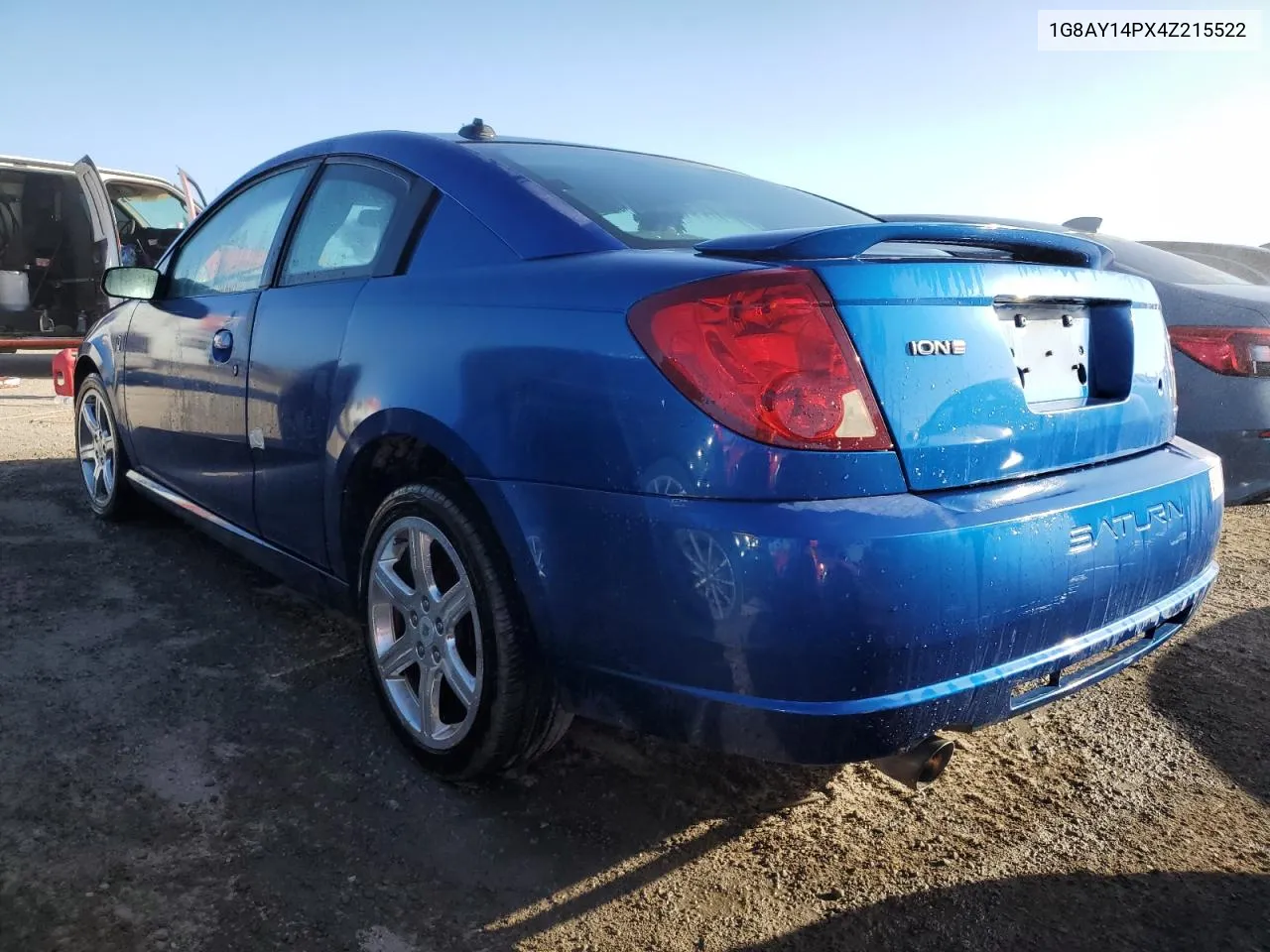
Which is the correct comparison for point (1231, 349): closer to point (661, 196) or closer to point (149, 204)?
point (661, 196)

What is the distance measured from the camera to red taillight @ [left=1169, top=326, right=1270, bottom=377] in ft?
11.7

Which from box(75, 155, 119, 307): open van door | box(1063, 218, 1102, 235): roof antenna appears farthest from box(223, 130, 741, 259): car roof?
box(75, 155, 119, 307): open van door

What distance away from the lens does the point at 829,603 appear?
156cm

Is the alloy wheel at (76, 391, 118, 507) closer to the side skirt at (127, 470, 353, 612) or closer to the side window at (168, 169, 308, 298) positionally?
the side skirt at (127, 470, 353, 612)

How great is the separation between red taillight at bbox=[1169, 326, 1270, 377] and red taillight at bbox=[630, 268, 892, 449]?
8.58 feet

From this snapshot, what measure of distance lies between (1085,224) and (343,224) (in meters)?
4.62

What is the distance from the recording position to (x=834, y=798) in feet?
7.41

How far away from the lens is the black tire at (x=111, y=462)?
4176mm

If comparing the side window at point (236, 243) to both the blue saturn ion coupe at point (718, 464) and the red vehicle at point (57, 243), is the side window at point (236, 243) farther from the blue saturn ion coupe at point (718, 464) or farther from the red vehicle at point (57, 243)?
the red vehicle at point (57, 243)

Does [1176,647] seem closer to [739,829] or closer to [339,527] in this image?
[739,829]

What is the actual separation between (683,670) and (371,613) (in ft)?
3.46

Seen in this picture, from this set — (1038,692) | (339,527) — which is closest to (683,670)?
(1038,692)

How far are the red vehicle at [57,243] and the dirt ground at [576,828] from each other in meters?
8.87

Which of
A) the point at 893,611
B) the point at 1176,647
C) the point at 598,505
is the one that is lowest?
the point at 1176,647
